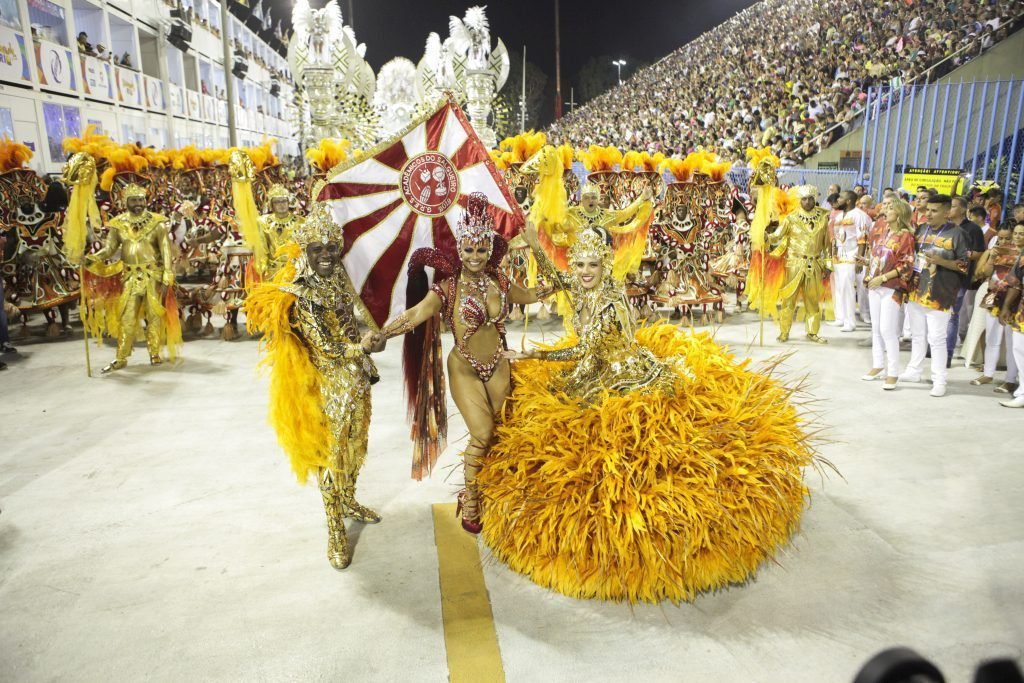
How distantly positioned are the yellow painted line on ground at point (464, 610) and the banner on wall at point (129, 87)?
19409mm

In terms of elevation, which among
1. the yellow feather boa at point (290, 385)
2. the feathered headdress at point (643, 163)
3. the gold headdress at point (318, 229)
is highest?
the feathered headdress at point (643, 163)

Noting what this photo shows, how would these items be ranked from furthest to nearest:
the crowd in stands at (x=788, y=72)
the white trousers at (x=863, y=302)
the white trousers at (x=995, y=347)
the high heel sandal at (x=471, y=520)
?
the crowd in stands at (x=788, y=72) < the white trousers at (x=863, y=302) < the white trousers at (x=995, y=347) < the high heel sandal at (x=471, y=520)

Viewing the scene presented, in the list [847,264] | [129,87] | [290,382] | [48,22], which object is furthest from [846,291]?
[129,87]

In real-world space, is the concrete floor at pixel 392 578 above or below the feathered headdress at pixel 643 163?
below

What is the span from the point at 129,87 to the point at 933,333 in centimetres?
2086

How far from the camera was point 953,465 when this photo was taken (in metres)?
4.54

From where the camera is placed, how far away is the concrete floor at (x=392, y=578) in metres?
2.73

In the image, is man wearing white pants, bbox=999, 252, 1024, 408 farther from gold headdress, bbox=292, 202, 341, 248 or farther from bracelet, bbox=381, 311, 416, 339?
gold headdress, bbox=292, 202, 341, 248

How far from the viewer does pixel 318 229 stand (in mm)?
3174

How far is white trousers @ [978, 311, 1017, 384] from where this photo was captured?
20.2ft

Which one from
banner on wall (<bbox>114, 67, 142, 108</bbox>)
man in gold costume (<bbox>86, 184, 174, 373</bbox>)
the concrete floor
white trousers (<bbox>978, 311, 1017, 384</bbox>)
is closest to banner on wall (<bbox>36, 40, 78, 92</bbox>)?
banner on wall (<bbox>114, 67, 142, 108</bbox>)

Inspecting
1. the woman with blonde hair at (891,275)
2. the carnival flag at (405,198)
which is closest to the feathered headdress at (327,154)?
the carnival flag at (405,198)

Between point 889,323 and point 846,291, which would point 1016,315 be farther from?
point 846,291

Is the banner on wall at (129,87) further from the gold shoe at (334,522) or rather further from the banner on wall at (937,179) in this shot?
the gold shoe at (334,522)
